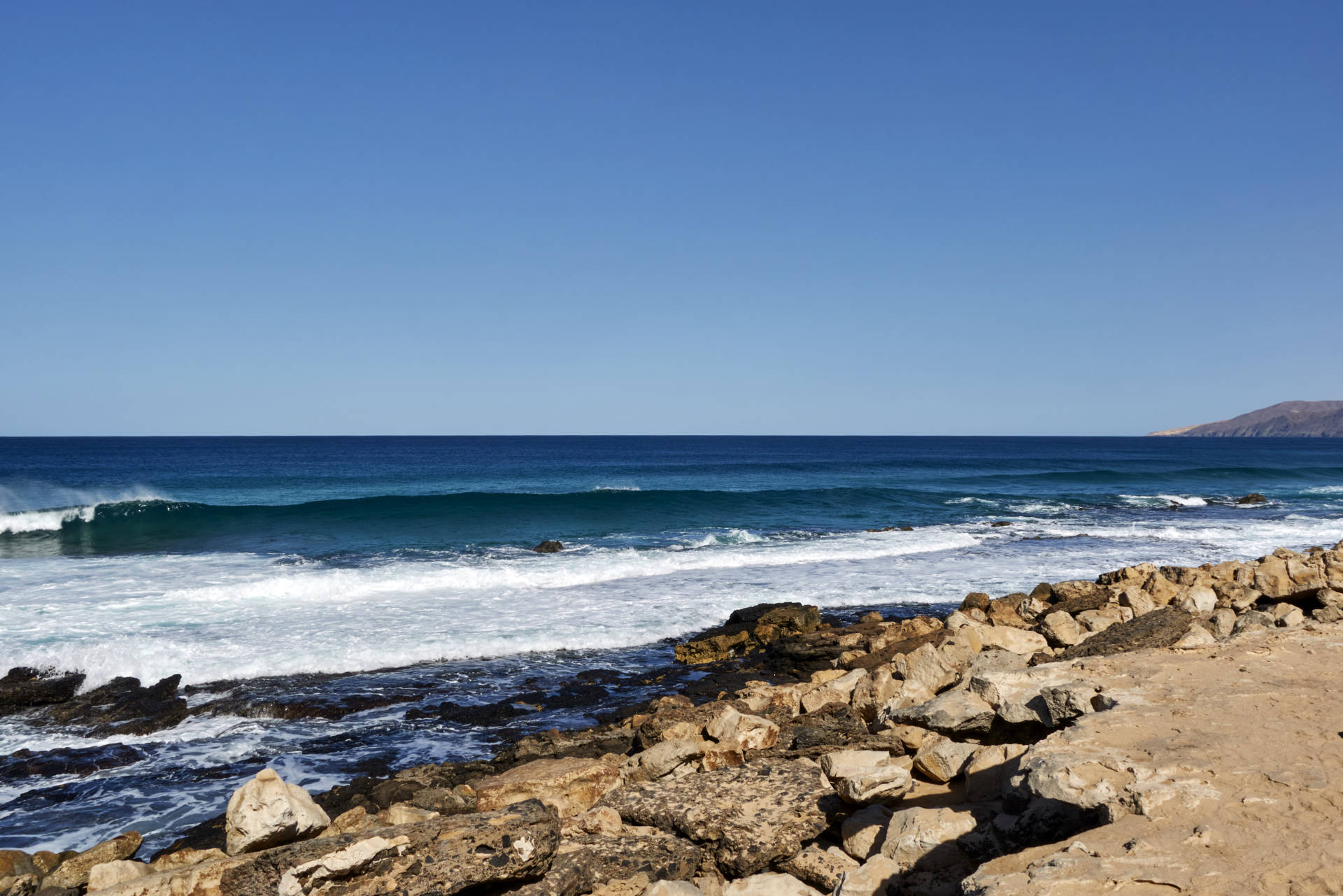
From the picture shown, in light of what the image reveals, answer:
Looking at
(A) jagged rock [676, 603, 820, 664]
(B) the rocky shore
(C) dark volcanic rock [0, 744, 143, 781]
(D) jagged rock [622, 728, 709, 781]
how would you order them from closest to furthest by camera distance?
1. (B) the rocky shore
2. (D) jagged rock [622, 728, 709, 781]
3. (C) dark volcanic rock [0, 744, 143, 781]
4. (A) jagged rock [676, 603, 820, 664]

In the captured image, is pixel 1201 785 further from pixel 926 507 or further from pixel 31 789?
pixel 926 507

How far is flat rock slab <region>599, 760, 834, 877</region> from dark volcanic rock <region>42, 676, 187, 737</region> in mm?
6145

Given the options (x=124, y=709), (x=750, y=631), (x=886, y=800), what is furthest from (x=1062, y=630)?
(x=124, y=709)

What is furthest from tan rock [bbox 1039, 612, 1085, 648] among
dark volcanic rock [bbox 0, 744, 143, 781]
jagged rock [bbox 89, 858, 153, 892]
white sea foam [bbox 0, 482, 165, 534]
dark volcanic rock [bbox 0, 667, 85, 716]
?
white sea foam [bbox 0, 482, 165, 534]

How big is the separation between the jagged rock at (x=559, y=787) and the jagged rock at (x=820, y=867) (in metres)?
1.69

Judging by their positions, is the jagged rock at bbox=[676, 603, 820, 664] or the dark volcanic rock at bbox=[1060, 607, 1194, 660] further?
the jagged rock at bbox=[676, 603, 820, 664]

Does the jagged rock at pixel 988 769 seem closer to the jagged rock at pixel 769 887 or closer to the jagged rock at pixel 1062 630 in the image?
the jagged rock at pixel 769 887

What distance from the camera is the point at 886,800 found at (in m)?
5.02

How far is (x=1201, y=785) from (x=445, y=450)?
91.2 m

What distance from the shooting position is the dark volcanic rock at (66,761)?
767cm

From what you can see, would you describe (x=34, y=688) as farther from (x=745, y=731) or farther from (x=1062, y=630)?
(x=1062, y=630)

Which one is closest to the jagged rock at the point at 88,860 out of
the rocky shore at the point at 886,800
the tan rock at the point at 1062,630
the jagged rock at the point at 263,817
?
the rocky shore at the point at 886,800

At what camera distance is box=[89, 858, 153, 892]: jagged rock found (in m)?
4.97

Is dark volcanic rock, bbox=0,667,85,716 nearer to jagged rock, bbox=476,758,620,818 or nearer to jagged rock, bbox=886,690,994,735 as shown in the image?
jagged rock, bbox=476,758,620,818
